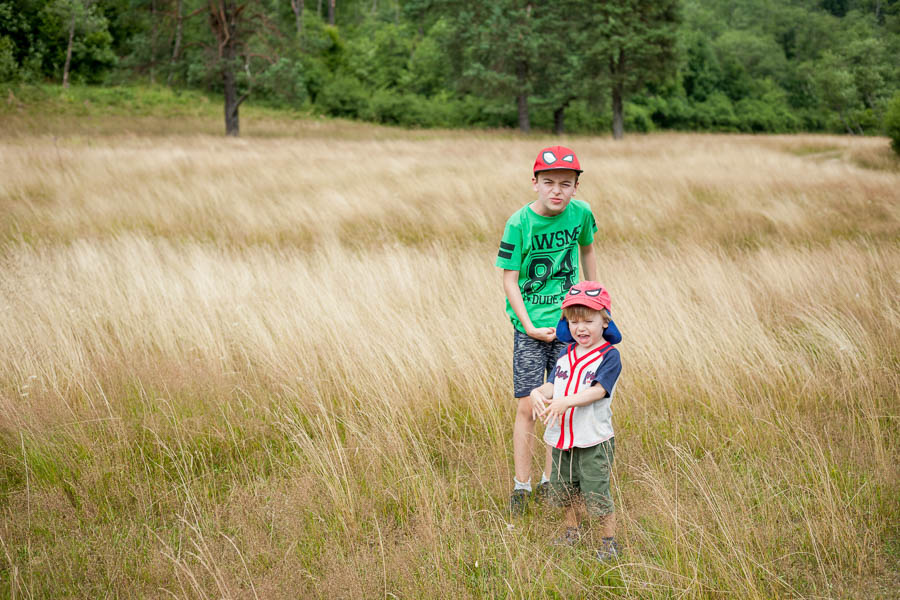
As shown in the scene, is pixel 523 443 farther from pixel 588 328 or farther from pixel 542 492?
pixel 588 328

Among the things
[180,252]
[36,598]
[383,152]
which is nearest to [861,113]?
[383,152]

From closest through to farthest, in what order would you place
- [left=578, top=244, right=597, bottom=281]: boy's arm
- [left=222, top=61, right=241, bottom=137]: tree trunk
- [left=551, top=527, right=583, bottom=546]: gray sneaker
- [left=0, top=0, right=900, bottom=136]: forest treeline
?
[left=551, top=527, right=583, bottom=546]: gray sneaker, [left=578, top=244, right=597, bottom=281]: boy's arm, [left=222, top=61, right=241, bottom=137]: tree trunk, [left=0, top=0, right=900, bottom=136]: forest treeline

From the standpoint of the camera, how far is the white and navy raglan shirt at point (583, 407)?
2217 mm

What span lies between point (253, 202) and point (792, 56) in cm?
6775

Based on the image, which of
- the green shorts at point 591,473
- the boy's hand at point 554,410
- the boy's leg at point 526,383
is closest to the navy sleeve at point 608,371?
the boy's hand at point 554,410

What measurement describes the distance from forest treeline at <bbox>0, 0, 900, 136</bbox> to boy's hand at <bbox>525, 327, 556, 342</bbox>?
1880 centimetres

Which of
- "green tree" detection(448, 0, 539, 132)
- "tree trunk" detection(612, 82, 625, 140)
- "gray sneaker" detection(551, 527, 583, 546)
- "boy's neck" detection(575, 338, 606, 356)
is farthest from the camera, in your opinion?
"green tree" detection(448, 0, 539, 132)

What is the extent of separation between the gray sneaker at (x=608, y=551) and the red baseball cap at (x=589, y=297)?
0.92 m

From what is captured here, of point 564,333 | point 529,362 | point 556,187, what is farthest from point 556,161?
point 529,362

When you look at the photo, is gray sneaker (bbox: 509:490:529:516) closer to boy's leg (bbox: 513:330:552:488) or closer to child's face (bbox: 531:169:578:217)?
boy's leg (bbox: 513:330:552:488)

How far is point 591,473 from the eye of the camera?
2.28 metres

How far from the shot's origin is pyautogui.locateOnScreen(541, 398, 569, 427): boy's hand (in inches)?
85.1

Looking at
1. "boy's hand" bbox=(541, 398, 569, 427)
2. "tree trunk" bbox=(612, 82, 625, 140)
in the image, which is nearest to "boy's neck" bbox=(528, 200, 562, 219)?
"boy's hand" bbox=(541, 398, 569, 427)

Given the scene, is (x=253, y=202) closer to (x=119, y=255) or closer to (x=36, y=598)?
A: (x=119, y=255)
